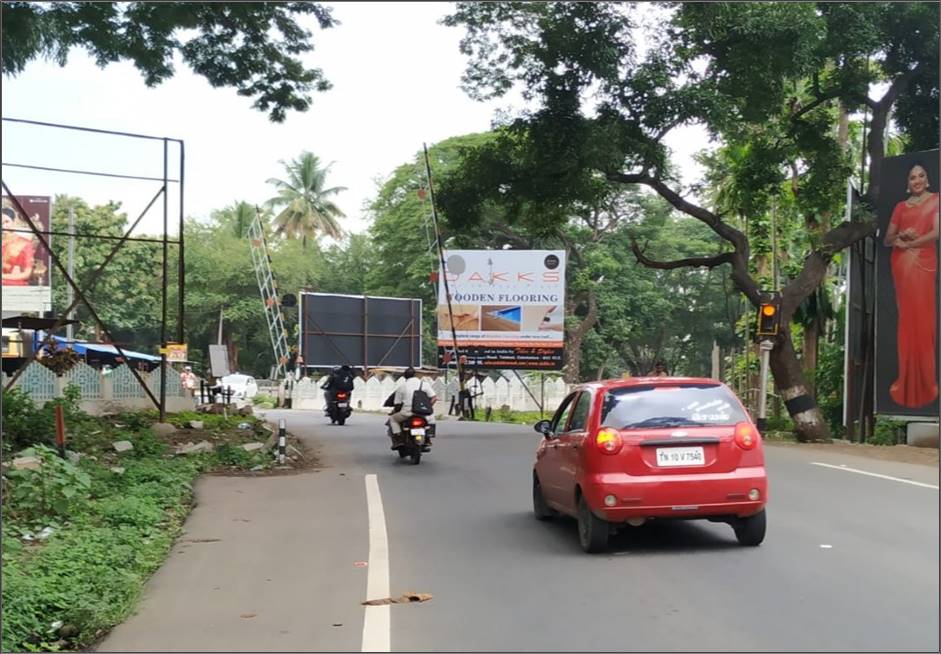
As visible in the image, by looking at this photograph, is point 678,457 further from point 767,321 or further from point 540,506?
point 767,321

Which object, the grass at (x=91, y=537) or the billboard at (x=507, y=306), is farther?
the billboard at (x=507, y=306)

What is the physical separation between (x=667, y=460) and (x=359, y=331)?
3430 cm

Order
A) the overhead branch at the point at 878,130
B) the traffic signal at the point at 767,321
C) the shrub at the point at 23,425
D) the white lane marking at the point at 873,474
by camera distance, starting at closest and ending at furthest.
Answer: the white lane marking at the point at 873,474 → the shrub at the point at 23,425 → the traffic signal at the point at 767,321 → the overhead branch at the point at 878,130

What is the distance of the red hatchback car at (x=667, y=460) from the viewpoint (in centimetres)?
814

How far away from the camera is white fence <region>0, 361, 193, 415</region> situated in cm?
2356

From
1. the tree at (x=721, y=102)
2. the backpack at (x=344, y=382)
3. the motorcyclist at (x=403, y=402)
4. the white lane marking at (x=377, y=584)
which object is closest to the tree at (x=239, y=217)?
the backpack at (x=344, y=382)

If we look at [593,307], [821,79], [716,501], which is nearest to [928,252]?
[821,79]

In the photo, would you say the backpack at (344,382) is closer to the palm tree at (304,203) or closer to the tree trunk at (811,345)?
the tree trunk at (811,345)

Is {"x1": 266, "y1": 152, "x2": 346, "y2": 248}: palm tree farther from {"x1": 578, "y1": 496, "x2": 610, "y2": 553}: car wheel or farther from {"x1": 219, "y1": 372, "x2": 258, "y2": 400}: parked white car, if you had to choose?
{"x1": 578, "y1": 496, "x2": 610, "y2": 553}: car wheel

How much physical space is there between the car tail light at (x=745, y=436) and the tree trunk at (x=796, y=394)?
15.1 meters

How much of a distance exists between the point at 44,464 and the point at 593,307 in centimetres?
4025

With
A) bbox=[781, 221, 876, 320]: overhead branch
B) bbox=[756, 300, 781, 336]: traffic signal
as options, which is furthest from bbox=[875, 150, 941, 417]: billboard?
bbox=[756, 300, 781, 336]: traffic signal

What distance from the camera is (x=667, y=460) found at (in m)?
8.20

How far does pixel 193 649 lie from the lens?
19.2ft
